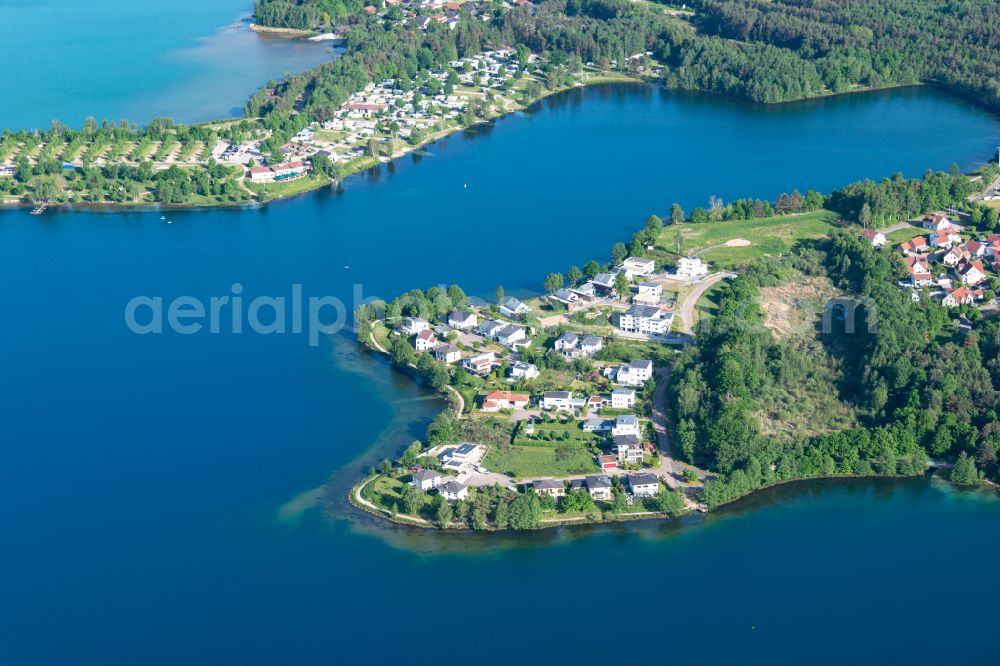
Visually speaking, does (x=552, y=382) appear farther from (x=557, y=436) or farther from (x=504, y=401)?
(x=557, y=436)

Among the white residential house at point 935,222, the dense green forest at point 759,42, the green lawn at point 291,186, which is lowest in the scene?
the green lawn at point 291,186

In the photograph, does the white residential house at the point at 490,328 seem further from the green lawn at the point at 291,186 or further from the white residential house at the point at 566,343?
the green lawn at the point at 291,186

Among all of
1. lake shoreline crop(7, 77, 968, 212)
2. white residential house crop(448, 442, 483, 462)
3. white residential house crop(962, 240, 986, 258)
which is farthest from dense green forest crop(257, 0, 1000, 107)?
white residential house crop(448, 442, 483, 462)

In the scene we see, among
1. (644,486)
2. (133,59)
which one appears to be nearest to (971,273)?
(644,486)

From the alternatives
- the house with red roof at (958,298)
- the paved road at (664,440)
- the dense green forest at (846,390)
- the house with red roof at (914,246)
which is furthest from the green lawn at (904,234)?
the paved road at (664,440)

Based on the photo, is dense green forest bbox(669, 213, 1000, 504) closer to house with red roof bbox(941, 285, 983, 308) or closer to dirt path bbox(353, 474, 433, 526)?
house with red roof bbox(941, 285, 983, 308)

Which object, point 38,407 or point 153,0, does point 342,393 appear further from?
point 153,0
